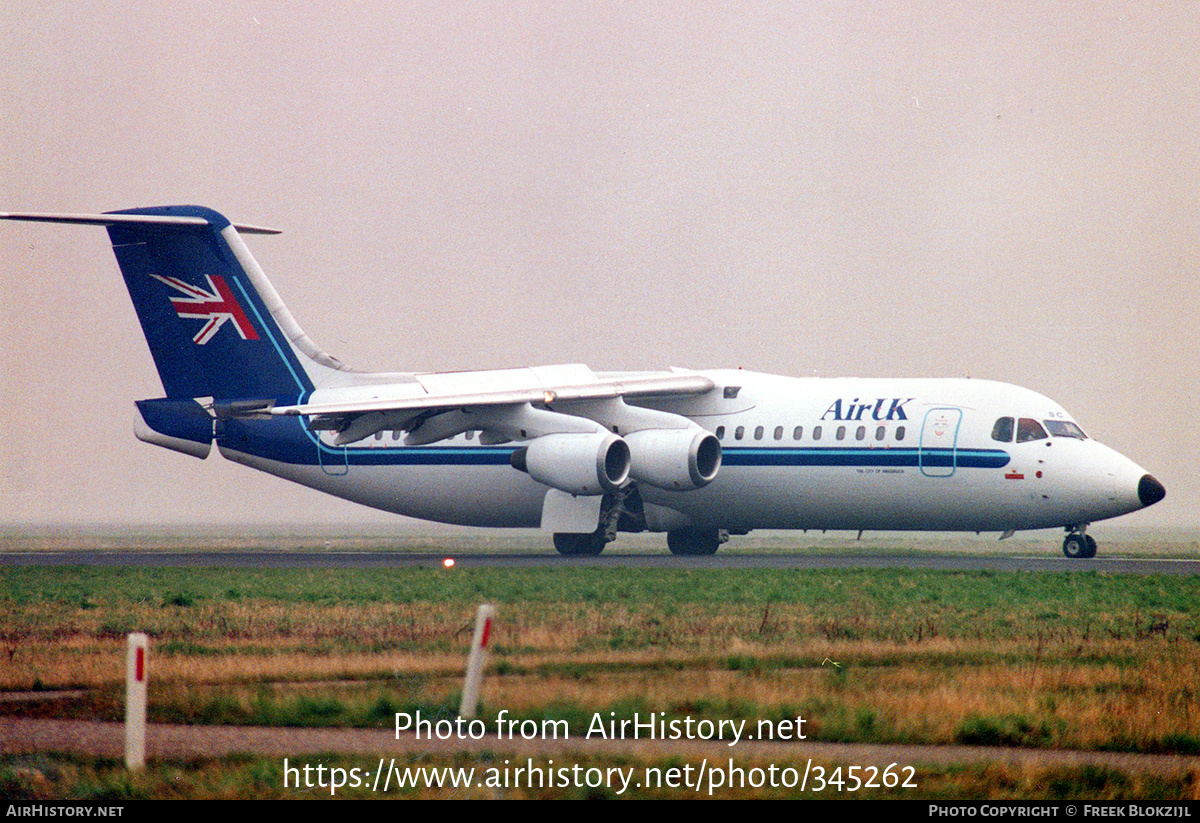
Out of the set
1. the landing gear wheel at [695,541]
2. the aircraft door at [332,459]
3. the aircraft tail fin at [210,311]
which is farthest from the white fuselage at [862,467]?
the aircraft tail fin at [210,311]

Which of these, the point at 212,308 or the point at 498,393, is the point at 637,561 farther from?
the point at 212,308

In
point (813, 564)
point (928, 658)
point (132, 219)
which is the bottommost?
point (813, 564)

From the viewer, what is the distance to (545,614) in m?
19.7

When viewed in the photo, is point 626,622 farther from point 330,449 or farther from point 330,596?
point 330,449

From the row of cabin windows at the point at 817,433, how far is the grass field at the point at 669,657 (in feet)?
17.0

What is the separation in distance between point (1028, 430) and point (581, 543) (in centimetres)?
981

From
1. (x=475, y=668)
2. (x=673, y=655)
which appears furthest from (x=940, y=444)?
(x=475, y=668)

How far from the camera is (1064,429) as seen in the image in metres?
30.5

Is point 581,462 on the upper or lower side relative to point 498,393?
lower

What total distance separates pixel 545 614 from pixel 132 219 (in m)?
19.3

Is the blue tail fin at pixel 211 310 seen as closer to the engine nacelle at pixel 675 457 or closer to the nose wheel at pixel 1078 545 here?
the engine nacelle at pixel 675 457

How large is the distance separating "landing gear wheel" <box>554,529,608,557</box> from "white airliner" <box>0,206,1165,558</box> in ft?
0.19

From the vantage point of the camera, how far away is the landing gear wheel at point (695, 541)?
35.3m
